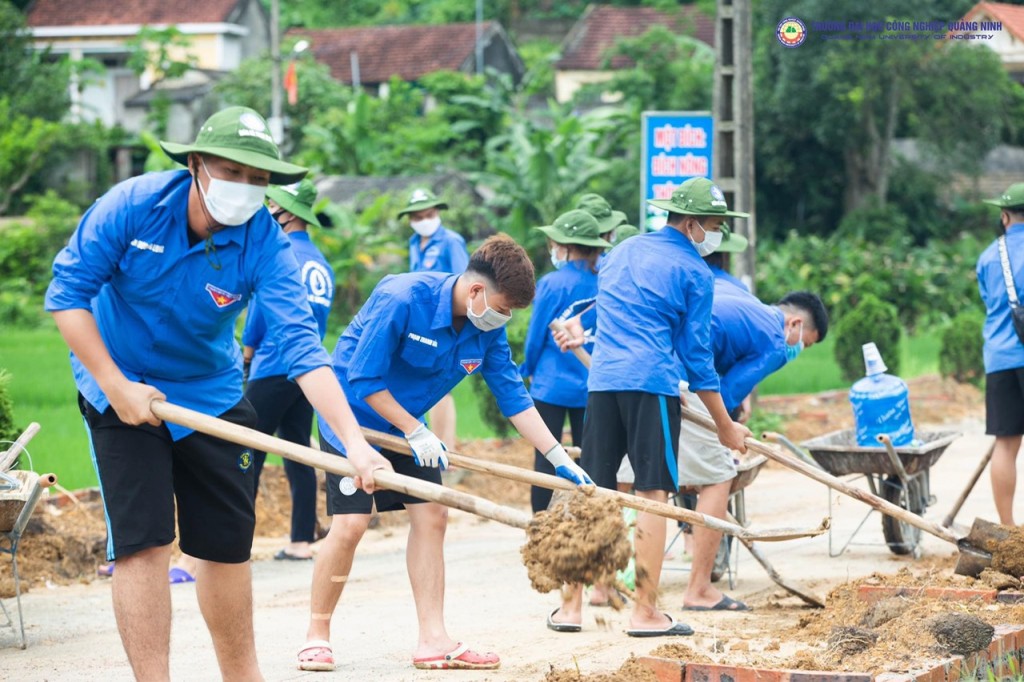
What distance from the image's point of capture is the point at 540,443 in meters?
5.99

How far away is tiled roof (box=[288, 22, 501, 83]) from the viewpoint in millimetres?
A: 49188

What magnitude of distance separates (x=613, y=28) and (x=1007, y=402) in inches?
1765

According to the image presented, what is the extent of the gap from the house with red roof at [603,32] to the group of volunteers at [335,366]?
4048 centimetres

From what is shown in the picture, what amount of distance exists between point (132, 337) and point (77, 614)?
315 centimetres

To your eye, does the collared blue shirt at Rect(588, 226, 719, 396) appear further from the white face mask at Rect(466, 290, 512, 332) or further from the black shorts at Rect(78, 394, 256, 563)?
the black shorts at Rect(78, 394, 256, 563)

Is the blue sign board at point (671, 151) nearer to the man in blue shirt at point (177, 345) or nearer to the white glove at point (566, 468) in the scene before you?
the white glove at point (566, 468)

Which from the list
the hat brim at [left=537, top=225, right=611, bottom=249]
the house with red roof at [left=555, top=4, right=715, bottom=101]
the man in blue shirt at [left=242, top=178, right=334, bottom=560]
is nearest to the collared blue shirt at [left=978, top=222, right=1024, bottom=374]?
the hat brim at [left=537, top=225, right=611, bottom=249]

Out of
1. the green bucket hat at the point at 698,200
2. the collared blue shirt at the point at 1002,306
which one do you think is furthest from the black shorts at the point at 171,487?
the collared blue shirt at the point at 1002,306

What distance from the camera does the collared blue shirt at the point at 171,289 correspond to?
14.6 feet

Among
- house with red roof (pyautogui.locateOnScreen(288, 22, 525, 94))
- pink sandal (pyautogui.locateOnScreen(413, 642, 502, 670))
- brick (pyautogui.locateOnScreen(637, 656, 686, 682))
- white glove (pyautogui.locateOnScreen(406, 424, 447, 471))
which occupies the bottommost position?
pink sandal (pyautogui.locateOnScreen(413, 642, 502, 670))

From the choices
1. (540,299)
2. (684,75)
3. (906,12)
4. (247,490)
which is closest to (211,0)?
(684,75)

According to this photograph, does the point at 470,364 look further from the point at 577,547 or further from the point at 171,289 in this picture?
the point at 171,289

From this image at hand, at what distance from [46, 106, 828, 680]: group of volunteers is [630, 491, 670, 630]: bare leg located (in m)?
0.01

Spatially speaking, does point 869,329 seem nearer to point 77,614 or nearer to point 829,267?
point 829,267
